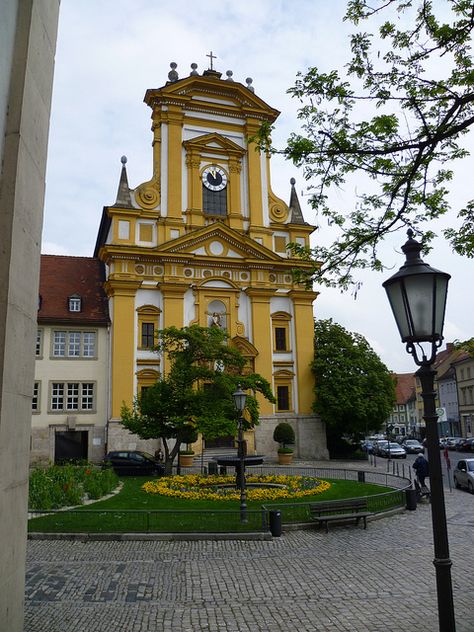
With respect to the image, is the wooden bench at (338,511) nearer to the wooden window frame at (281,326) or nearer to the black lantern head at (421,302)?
the black lantern head at (421,302)

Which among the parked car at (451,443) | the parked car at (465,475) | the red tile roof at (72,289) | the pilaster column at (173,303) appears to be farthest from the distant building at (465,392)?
the red tile roof at (72,289)

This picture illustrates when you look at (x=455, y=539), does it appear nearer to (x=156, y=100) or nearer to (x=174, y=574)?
(x=174, y=574)

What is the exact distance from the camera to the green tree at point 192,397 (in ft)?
83.3

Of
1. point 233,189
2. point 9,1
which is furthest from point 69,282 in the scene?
point 9,1

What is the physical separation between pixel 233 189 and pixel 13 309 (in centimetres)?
3848

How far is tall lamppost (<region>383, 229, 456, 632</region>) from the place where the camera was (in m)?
5.25

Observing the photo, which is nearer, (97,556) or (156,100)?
(97,556)

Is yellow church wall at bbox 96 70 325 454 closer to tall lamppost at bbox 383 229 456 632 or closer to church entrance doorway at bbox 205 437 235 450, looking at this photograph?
church entrance doorway at bbox 205 437 235 450

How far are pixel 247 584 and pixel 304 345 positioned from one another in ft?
105

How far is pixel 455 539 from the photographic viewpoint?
1377 centimetres

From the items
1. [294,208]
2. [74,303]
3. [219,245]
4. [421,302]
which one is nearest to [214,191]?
[219,245]

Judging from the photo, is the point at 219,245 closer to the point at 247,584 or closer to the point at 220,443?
the point at 220,443

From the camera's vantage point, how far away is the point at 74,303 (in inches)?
1521

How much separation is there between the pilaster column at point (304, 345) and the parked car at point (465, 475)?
1651 centimetres
